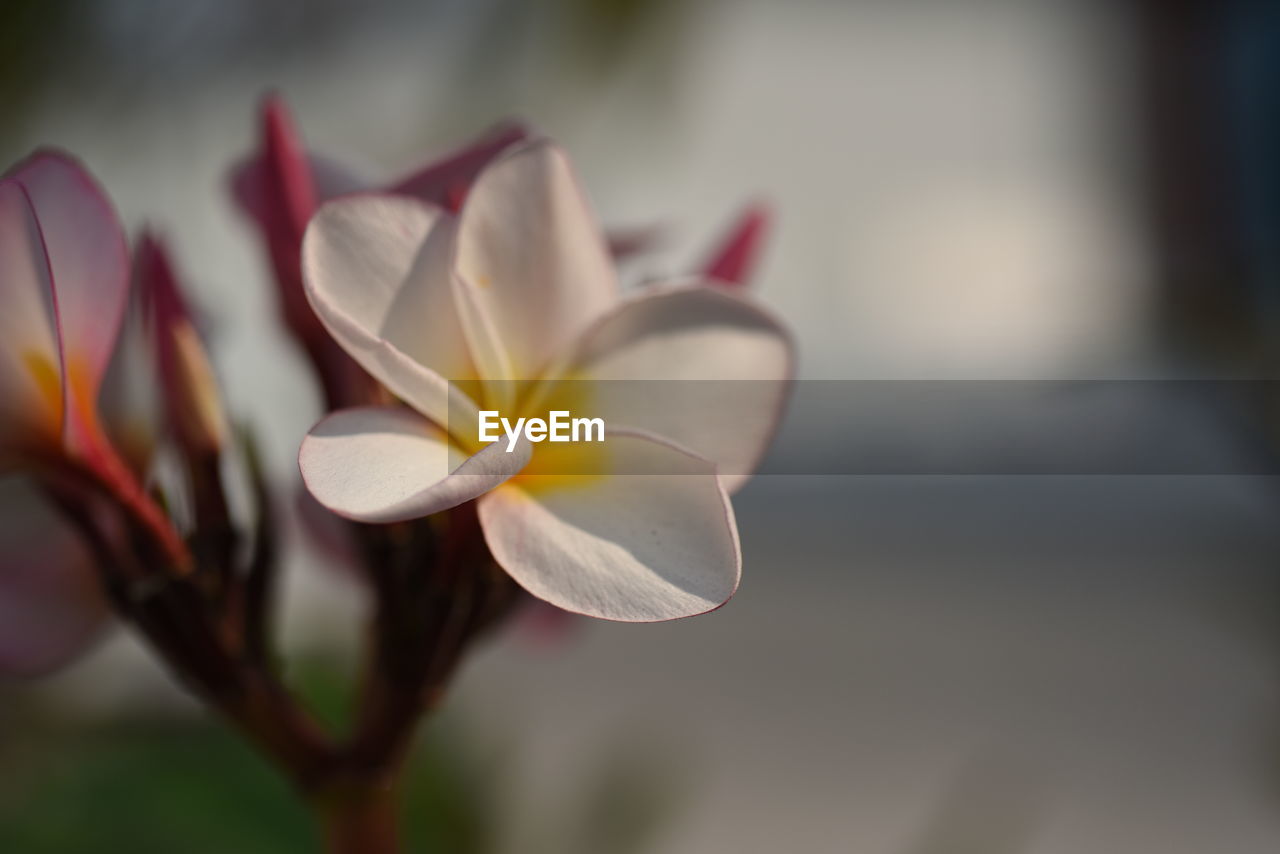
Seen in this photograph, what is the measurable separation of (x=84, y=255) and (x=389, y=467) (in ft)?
0.21

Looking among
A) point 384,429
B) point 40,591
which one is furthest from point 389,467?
point 40,591

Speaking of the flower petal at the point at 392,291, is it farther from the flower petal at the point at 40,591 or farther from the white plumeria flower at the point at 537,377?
the flower petal at the point at 40,591

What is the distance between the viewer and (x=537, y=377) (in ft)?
0.58

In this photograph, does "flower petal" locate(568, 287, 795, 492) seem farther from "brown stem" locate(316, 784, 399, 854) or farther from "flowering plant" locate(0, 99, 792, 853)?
"brown stem" locate(316, 784, 399, 854)

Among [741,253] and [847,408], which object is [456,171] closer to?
[741,253]

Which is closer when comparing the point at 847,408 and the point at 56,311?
the point at 56,311

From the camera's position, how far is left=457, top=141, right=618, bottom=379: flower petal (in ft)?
0.55

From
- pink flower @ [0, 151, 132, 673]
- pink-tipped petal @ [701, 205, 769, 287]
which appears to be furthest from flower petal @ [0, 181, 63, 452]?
pink-tipped petal @ [701, 205, 769, 287]

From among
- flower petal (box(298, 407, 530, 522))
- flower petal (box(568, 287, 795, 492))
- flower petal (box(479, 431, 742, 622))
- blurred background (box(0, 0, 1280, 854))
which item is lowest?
blurred background (box(0, 0, 1280, 854))

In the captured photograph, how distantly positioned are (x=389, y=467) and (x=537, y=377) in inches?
1.6

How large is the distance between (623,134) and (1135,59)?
0.95 metres

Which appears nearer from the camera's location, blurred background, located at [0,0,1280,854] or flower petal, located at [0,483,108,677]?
flower petal, located at [0,483,108,677]

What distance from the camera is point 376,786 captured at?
0.22 m

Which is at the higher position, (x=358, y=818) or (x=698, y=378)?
(x=698, y=378)
